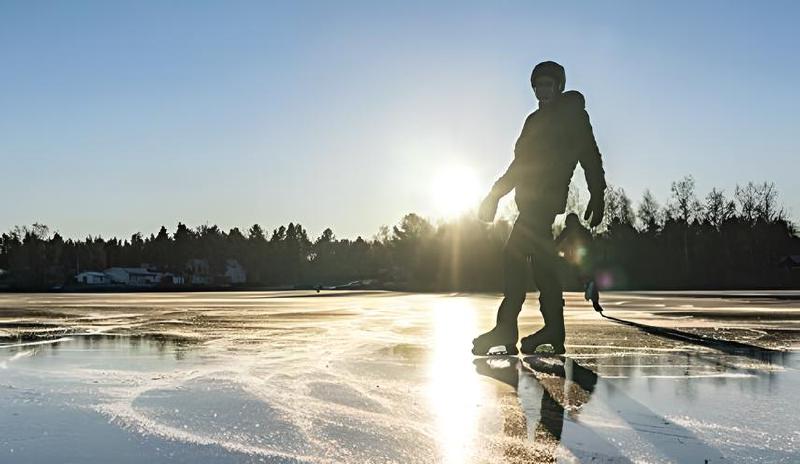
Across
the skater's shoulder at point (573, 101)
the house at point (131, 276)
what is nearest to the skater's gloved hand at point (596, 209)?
the skater's shoulder at point (573, 101)

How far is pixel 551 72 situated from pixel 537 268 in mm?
1911

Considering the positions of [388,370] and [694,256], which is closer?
[388,370]

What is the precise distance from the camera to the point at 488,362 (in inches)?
248

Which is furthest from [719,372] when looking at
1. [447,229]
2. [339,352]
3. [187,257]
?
[187,257]

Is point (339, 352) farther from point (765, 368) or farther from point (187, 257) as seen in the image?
point (187, 257)

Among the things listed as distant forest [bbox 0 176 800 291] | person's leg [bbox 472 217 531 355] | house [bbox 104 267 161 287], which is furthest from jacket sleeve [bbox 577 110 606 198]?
house [bbox 104 267 161 287]

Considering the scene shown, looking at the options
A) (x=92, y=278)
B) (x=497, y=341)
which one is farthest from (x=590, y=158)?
(x=92, y=278)

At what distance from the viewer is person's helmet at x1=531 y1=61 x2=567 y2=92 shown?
7.22 m

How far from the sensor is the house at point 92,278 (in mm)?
135500

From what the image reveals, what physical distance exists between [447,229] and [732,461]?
71030 mm

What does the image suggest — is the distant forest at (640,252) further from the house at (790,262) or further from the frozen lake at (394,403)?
the frozen lake at (394,403)

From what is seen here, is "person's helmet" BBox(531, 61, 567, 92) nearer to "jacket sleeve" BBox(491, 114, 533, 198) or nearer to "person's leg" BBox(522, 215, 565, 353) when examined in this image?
"jacket sleeve" BBox(491, 114, 533, 198)

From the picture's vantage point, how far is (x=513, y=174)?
7.33m

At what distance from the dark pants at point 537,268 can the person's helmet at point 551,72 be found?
4.34 ft
